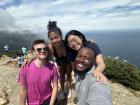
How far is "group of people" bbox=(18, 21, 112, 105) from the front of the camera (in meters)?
3.17

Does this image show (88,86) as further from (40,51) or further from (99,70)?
(40,51)

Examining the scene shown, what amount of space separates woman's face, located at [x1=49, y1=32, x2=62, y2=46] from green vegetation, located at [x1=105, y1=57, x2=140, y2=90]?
9.54 meters

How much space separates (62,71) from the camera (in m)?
7.88

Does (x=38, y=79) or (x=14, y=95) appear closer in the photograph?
(x=38, y=79)

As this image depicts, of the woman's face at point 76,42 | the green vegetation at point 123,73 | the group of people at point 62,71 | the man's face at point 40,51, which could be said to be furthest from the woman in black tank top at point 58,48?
the green vegetation at point 123,73

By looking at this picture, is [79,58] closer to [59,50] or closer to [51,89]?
[51,89]

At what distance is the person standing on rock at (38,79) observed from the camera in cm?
520

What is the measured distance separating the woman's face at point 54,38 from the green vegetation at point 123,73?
954 centimetres

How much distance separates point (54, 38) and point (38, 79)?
1439 mm

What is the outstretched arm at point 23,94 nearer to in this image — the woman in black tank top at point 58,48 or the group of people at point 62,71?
the group of people at point 62,71

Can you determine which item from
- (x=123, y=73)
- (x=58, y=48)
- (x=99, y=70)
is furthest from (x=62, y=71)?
(x=123, y=73)

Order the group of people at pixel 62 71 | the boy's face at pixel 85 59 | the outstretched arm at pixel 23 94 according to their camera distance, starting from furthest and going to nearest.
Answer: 1. the outstretched arm at pixel 23 94
2. the boy's face at pixel 85 59
3. the group of people at pixel 62 71

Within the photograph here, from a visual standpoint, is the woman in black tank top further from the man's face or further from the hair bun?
the man's face

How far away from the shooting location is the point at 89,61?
3643 mm
